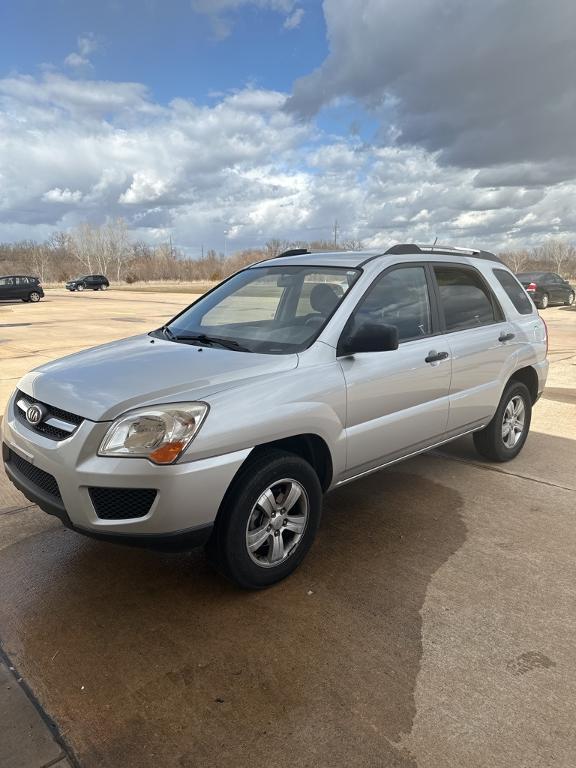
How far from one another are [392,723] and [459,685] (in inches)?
15.1

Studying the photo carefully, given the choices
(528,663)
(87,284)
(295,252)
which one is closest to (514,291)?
(295,252)

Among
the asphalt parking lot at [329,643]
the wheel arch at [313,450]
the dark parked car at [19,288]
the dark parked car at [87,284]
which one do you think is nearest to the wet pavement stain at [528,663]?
the asphalt parking lot at [329,643]

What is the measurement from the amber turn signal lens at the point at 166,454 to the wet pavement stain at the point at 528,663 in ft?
5.76

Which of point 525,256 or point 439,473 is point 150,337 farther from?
point 525,256

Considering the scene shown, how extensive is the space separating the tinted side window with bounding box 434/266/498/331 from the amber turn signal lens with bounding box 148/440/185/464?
2474 millimetres

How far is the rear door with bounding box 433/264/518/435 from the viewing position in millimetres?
4305

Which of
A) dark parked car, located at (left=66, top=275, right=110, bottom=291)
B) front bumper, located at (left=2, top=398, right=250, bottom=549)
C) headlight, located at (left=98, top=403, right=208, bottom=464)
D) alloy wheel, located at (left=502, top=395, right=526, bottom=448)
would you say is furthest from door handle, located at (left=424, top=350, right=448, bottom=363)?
dark parked car, located at (left=66, top=275, right=110, bottom=291)

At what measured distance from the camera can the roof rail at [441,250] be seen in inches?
162

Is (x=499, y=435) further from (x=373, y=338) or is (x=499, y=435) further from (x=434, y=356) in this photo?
(x=373, y=338)

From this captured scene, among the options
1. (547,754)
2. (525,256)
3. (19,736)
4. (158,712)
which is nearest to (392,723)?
(547,754)

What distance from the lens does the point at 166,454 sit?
263cm

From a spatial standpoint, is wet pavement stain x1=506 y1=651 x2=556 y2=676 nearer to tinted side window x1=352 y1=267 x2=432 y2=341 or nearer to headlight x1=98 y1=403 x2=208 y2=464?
headlight x1=98 y1=403 x2=208 y2=464

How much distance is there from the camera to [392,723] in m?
2.22

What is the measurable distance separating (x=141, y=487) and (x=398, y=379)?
6.05 ft
